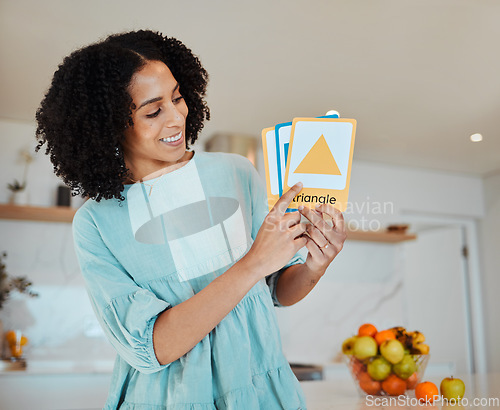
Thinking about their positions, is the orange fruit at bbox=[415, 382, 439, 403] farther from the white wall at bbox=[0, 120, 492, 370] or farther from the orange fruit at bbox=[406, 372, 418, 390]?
the white wall at bbox=[0, 120, 492, 370]

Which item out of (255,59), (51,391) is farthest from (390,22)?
(51,391)

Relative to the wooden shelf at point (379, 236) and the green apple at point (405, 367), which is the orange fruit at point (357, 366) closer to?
the green apple at point (405, 367)

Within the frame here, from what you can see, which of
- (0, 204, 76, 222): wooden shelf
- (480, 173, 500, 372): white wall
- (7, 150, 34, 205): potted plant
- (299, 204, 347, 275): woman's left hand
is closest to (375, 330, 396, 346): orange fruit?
(299, 204, 347, 275): woman's left hand

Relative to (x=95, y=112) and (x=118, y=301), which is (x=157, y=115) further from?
(x=118, y=301)

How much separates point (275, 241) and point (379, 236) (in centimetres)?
360

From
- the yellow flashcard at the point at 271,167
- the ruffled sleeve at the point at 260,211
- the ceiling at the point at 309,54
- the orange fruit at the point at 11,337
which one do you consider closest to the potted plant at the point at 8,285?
the orange fruit at the point at 11,337

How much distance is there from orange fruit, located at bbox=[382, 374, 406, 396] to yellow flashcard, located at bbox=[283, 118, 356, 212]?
0.85 metres

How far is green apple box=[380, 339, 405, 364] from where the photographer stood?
1477 millimetres

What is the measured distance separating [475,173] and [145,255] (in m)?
4.56

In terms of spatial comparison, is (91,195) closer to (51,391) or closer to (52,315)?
(51,391)

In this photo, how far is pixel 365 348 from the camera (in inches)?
59.7

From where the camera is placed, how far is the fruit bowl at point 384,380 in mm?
1520

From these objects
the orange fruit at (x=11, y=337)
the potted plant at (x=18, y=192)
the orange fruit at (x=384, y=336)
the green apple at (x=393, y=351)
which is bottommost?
the orange fruit at (x=11, y=337)

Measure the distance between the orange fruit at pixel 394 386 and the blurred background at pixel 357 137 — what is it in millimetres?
1546
